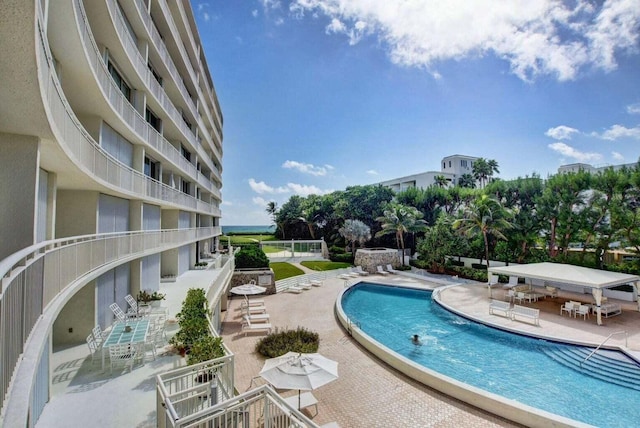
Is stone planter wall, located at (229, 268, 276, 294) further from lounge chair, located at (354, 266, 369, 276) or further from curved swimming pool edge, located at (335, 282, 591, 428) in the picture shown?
curved swimming pool edge, located at (335, 282, 591, 428)

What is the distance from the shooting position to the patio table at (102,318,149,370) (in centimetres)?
923

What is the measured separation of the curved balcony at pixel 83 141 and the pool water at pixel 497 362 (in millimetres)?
14635

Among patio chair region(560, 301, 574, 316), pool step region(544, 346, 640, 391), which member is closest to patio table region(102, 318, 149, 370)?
pool step region(544, 346, 640, 391)

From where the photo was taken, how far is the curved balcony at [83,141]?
490 centimetres

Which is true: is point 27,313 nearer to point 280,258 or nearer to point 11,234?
point 11,234

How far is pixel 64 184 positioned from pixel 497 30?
20.7 metres

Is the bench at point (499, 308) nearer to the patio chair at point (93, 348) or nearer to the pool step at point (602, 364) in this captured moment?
the pool step at point (602, 364)

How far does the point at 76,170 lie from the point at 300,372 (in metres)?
8.60

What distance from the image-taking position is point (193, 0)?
24.5 m

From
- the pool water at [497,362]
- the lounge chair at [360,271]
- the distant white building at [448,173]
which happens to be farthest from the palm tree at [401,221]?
the distant white building at [448,173]

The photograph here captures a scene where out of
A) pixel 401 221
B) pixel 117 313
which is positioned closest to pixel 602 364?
pixel 117 313

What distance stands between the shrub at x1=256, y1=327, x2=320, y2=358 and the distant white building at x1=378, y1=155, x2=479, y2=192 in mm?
49768

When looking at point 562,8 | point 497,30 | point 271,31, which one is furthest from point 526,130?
point 271,31

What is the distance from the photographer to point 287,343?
14352 millimetres
